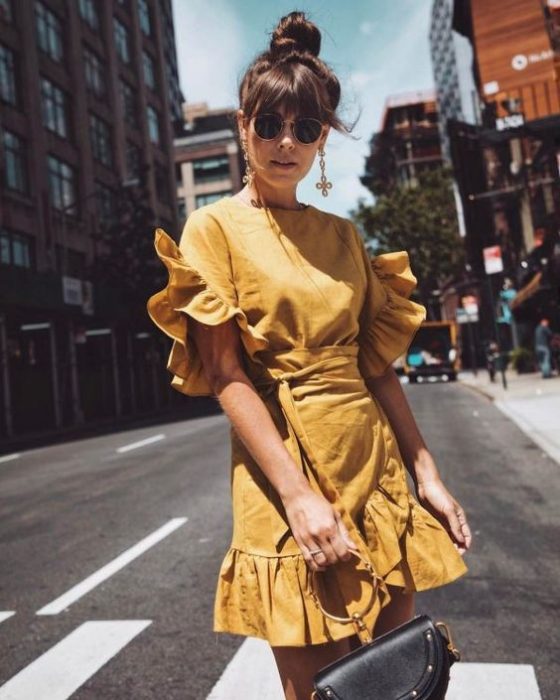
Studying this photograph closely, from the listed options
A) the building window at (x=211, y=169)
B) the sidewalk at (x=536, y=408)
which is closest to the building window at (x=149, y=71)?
the building window at (x=211, y=169)

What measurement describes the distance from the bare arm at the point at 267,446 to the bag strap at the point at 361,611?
61mm

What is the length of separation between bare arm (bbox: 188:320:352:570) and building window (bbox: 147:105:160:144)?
45.1 meters

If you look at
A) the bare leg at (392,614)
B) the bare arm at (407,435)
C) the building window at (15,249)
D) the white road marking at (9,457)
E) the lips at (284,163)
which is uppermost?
the building window at (15,249)

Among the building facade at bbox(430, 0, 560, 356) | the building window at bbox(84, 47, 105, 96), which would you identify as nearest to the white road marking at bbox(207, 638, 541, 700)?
the building facade at bbox(430, 0, 560, 356)

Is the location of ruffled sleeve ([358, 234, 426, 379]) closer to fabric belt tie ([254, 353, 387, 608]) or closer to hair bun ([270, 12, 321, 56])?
fabric belt tie ([254, 353, 387, 608])

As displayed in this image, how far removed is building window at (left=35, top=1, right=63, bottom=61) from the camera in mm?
30969

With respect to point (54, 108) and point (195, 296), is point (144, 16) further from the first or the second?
point (195, 296)

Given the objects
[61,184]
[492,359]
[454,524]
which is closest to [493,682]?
[454,524]

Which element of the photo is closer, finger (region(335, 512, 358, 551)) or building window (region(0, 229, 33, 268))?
finger (region(335, 512, 358, 551))

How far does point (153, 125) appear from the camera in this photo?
4553 centimetres

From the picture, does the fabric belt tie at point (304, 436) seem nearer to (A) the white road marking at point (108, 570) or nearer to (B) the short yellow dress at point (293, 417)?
(B) the short yellow dress at point (293, 417)

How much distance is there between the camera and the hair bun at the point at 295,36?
182 centimetres

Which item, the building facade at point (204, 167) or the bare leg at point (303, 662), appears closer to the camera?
the bare leg at point (303, 662)

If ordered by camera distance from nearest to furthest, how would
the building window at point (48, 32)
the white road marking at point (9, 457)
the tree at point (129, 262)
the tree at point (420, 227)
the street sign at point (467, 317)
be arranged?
the white road marking at point (9, 457) < the building window at point (48, 32) < the tree at point (129, 262) < the street sign at point (467, 317) < the tree at point (420, 227)
